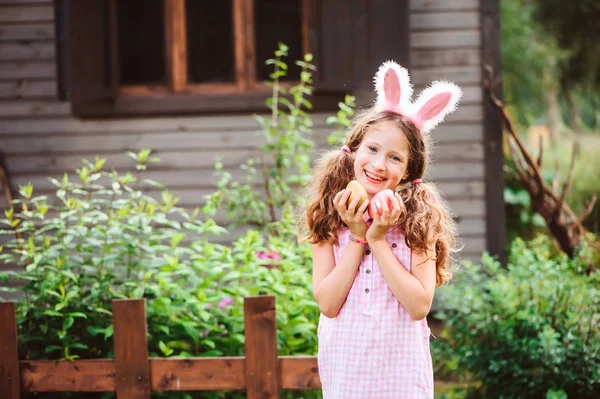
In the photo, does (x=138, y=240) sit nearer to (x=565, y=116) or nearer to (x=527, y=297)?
(x=527, y=297)

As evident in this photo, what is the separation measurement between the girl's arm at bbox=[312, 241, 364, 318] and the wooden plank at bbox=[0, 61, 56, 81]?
4388 millimetres

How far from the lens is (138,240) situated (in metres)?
3.57

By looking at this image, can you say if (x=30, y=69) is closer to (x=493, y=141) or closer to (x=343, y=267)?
(x=493, y=141)

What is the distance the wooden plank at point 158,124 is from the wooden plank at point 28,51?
51cm

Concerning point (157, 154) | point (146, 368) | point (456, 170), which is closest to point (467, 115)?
point (456, 170)

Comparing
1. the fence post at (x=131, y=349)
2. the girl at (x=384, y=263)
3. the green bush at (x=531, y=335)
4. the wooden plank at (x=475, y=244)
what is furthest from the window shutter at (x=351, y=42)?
the girl at (x=384, y=263)

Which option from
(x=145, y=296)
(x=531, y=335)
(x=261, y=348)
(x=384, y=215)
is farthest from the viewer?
(x=531, y=335)

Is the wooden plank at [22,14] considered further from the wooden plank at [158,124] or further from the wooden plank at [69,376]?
the wooden plank at [69,376]

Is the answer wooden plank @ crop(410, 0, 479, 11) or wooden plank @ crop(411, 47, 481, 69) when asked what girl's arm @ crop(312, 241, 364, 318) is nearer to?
wooden plank @ crop(411, 47, 481, 69)

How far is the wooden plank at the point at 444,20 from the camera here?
566 centimetres

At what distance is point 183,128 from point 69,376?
2.92 metres

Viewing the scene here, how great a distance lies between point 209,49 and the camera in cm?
584

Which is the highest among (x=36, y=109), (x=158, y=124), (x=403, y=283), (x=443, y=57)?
(x=443, y=57)

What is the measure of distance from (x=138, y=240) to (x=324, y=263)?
Result: 1.64 m
